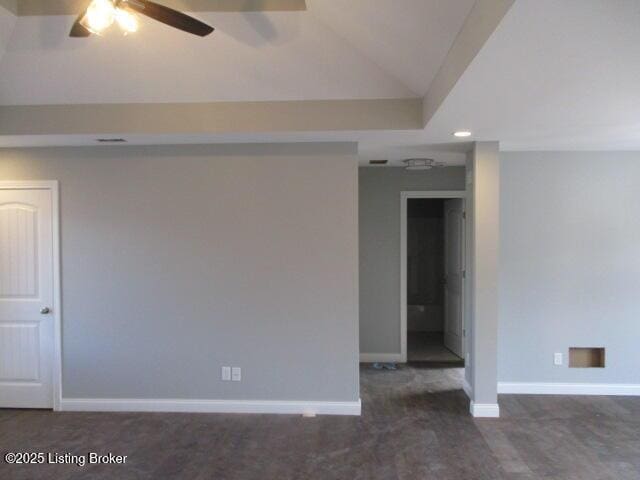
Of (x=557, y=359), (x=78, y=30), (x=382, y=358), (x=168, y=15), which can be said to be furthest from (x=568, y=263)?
(x=78, y=30)

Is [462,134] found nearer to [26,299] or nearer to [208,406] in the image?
[208,406]

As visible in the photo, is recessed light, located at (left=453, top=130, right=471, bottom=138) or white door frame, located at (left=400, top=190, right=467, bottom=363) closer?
recessed light, located at (left=453, top=130, right=471, bottom=138)

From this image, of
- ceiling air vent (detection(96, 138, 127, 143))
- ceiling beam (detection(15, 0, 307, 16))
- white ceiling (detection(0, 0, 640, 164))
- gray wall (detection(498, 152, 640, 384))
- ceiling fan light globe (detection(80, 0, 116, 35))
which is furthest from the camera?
gray wall (detection(498, 152, 640, 384))

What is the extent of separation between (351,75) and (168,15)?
1557mm

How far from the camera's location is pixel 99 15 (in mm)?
2064

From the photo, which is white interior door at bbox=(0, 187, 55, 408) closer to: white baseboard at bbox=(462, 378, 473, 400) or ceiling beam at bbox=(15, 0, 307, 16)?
ceiling beam at bbox=(15, 0, 307, 16)

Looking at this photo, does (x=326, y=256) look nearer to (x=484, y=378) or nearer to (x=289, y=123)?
(x=289, y=123)

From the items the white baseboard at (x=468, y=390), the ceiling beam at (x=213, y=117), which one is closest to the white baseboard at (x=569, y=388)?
the white baseboard at (x=468, y=390)

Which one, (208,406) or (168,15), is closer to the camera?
(168,15)

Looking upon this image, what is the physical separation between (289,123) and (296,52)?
0.54 metres

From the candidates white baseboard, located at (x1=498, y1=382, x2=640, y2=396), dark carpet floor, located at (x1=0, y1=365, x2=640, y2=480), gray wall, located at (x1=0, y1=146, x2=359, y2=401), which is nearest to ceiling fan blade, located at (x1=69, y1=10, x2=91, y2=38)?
gray wall, located at (x1=0, y1=146, x2=359, y2=401)

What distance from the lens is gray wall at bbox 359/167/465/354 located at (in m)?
5.70

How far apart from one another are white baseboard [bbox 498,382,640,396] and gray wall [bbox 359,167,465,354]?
151cm

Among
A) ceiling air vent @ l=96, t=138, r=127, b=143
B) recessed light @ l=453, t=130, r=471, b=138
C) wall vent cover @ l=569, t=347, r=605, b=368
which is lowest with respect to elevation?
wall vent cover @ l=569, t=347, r=605, b=368
